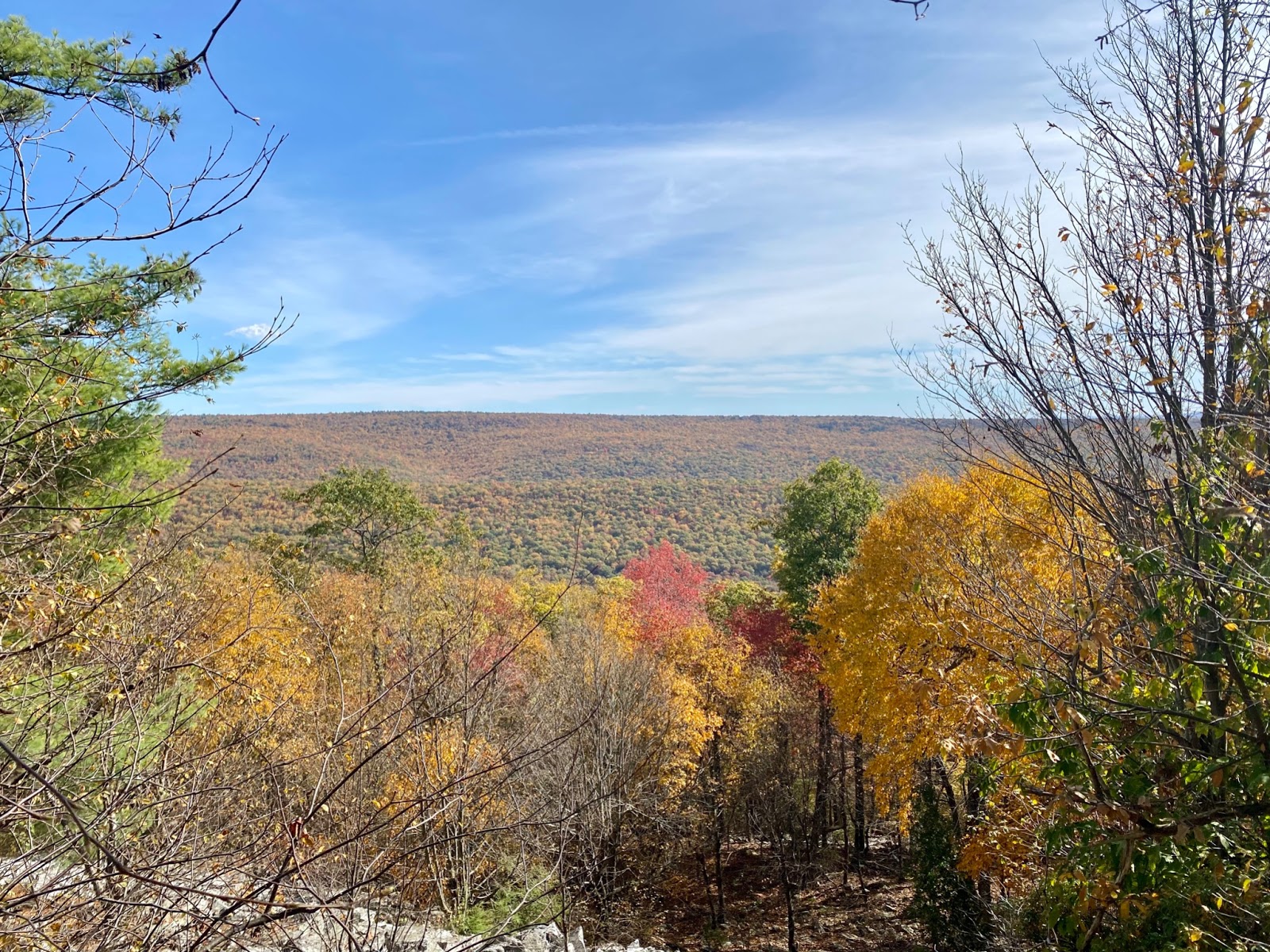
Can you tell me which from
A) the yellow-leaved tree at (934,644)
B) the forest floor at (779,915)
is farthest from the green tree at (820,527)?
the forest floor at (779,915)

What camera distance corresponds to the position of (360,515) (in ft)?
91.0

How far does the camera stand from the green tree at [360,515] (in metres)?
27.3

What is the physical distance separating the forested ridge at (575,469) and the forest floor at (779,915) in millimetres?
10592

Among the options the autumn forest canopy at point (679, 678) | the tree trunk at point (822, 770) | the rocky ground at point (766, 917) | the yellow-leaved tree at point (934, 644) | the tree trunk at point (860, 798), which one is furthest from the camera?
the tree trunk at point (822, 770)

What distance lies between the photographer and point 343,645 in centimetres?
1830

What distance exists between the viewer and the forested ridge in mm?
40812

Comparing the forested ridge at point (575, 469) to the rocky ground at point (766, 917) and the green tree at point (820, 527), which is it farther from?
the rocky ground at point (766, 917)

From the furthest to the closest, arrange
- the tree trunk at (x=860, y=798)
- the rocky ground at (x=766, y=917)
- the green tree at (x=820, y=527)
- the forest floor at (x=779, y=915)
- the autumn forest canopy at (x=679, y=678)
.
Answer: the green tree at (x=820, y=527)
the tree trunk at (x=860, y=798)
the forest floor at (x=779, y=915)
the rocky ground at (x=766, y=917)
the autumn forest canopy at (x=679, y=678)

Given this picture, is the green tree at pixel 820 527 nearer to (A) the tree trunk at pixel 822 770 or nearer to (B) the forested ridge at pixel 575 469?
(A) the tree trunk at pixel 822 770

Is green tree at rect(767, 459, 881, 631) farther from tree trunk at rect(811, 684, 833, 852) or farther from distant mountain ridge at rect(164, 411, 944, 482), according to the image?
distant mountain ridge at rect(164, 411, 944, 482)

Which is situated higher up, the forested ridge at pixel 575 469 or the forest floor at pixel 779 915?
the forested ridge at pixel 575 469

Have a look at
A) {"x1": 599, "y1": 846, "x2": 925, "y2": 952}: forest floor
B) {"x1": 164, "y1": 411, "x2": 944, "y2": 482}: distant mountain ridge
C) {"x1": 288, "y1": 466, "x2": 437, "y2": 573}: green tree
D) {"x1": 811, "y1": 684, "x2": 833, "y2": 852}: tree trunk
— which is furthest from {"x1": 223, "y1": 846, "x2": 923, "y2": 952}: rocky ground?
{"x1": 164, "y1": 411, "x2": 944, "y2": 482}: distant mountain ridge

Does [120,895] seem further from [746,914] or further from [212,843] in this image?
[746,914]

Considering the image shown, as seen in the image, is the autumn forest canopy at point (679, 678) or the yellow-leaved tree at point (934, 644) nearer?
the autumn forest canopy at point (679, 678)
